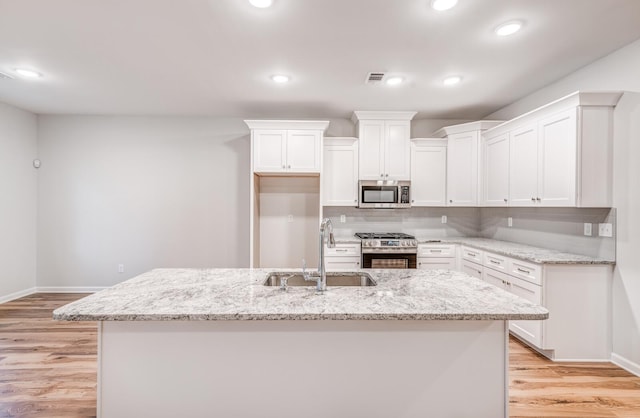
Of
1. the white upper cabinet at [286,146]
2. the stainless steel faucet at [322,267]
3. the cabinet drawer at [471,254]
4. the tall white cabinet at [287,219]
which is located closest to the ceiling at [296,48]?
the white upper cabinet at [286,146]

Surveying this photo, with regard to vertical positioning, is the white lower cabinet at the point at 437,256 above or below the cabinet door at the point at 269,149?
below

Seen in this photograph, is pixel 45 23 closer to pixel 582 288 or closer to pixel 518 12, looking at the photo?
pixel 518 12

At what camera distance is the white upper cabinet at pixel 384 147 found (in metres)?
4.22

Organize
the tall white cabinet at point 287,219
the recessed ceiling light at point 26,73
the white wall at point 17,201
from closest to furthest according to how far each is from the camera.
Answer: the recessed ceiling light at point 26,73, the white wall at point 17,201, the tall white cabinet at point 287,219

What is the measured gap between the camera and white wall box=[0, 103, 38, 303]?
4125 mm

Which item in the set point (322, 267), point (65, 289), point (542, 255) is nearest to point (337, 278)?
point (322, 267)

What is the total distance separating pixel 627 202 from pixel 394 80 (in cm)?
225

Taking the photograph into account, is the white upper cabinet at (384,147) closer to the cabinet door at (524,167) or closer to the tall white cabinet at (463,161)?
the tall white cabinet at (463,161)

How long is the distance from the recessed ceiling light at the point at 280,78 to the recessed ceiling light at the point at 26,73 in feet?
7.71

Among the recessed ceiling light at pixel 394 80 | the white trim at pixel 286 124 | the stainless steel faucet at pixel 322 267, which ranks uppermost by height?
the recessed ceiling light at pixel 394 80

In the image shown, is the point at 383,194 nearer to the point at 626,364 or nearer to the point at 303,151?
the point at 303,151

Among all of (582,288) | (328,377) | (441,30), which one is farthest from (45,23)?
(582,288)

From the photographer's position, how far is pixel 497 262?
3256 millimetres

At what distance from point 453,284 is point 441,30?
1.83 metres
